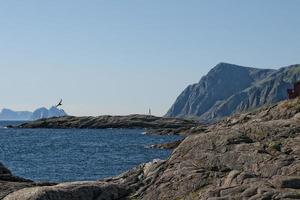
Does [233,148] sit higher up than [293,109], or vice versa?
[293,109]

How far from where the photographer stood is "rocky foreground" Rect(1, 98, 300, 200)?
53.6 feet

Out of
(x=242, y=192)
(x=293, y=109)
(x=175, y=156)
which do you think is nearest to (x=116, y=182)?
(x=175, y=156)

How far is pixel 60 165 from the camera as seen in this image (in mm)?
83250

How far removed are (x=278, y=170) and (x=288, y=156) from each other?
2.74 feet

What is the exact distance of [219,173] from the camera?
58.9 ft

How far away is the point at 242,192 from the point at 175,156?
172 inches

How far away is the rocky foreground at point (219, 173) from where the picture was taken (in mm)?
16344

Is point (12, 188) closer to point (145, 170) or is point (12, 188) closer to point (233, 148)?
point (145, 170)

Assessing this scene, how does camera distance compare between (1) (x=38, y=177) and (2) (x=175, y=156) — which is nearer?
(2) (x=175, y=156)

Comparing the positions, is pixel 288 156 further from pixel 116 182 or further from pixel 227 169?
pixel 116 182

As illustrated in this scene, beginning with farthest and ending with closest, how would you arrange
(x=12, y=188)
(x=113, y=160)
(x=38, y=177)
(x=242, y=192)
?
1. (x=113, y=160)
2. (x=38, y=177)
3. (x=12, y=188)
4. (x=242, y=192)

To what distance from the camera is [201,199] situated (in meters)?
16.5

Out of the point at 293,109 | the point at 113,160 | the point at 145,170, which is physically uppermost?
the point at 293,109

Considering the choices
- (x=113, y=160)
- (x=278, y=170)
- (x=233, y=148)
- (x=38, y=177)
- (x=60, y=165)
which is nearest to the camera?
(x=278, y=170)
